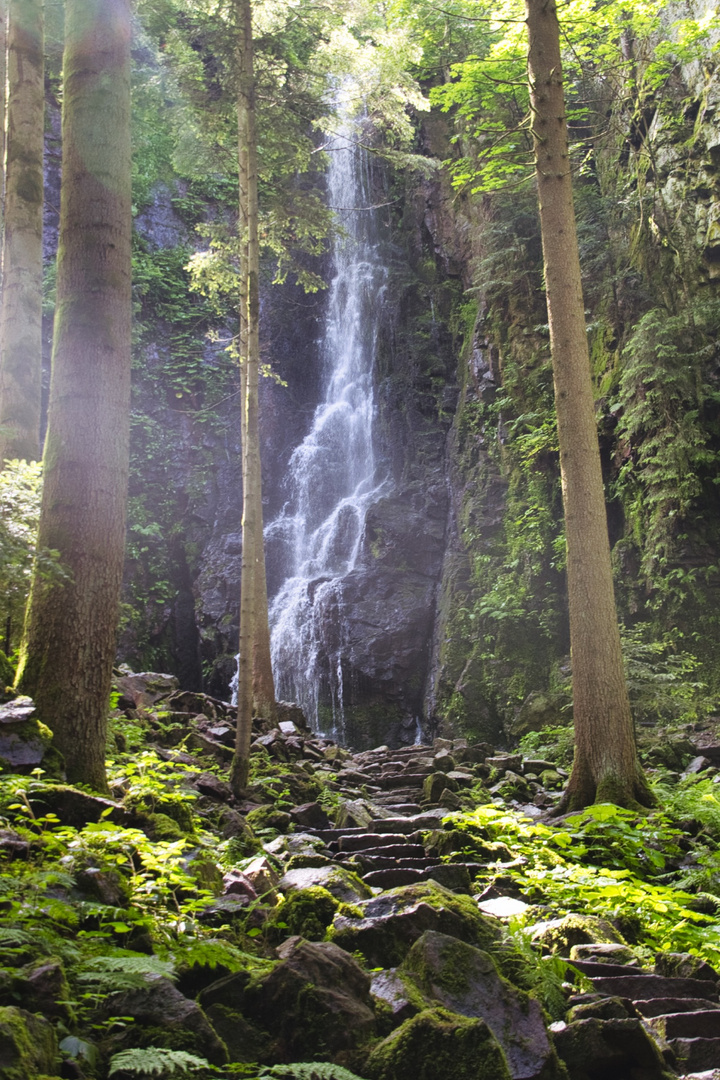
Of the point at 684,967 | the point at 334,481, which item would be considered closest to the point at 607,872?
the point at 684,967

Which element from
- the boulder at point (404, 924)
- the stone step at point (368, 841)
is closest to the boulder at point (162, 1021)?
the boulder at point (404, 924)

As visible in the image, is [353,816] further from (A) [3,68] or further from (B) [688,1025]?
(A) [3,68]

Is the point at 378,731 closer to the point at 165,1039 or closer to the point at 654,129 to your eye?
the point at 654,129

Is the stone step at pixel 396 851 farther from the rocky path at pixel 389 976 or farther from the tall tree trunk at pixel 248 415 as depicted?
the tall tree trunk at pixel 248 415

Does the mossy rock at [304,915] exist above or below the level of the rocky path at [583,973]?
above

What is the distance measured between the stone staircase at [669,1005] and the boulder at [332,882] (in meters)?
1.00

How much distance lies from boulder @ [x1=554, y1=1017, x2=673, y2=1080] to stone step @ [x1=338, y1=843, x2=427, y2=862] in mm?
2262

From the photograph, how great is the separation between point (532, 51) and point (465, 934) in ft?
24.8

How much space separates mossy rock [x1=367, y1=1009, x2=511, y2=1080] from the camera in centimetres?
202

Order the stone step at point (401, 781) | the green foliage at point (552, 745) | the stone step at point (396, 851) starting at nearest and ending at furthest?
the stone step at point (396, 851) < the stone step at point (401, 781) < the green foliage at point (552, 745)

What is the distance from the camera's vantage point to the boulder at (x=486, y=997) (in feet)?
7.48

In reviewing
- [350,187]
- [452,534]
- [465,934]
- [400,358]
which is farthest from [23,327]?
[350,187]

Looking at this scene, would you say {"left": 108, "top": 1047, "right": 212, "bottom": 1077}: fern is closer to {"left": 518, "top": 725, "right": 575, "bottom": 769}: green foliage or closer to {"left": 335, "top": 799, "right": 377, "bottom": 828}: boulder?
{"left": 335, "top": 799, "right": 377, "bottom": 828}: boulder

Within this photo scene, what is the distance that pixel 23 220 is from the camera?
900 centimetres
